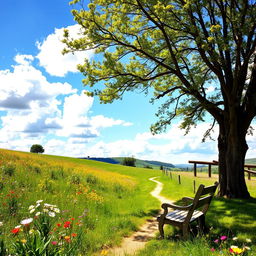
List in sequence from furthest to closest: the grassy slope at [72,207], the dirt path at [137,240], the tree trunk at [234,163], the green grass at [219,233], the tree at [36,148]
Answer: the tree at [36,148]
the tree trunk at [234,163]
the grassy slope at [72,207]
the dirt path at [137,240]
the green grass at [219,233]

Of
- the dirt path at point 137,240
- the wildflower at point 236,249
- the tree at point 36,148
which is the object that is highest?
the tree at point 36,148

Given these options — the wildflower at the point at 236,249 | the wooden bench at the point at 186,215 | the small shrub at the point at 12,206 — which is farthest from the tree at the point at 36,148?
the wildflower at the point at 236,249

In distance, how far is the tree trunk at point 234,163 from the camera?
1244 cm

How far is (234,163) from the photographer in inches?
492

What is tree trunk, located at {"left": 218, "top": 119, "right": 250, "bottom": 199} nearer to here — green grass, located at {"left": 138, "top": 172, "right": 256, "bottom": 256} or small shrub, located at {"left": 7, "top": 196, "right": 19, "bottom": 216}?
green grass, located at {"left": 138, "top": 172, "right": 256, "bottom": 256}

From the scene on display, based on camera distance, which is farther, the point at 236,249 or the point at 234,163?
the point at 234,163

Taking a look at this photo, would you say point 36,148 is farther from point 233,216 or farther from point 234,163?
point 233,216

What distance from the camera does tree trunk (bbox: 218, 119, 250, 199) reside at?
12438mm

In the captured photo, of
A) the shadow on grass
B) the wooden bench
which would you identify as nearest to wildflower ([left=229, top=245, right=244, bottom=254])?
the wooden bench

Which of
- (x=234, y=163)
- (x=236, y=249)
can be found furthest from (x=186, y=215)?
(x=234, y=163)

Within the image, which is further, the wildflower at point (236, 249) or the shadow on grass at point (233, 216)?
the shadow on grass at point (233, 216)

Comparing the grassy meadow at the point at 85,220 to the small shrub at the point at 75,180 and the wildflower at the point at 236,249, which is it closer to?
the small shrub at the point at 75,180

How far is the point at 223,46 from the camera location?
33.4 feet

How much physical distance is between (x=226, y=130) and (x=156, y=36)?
652 cm
